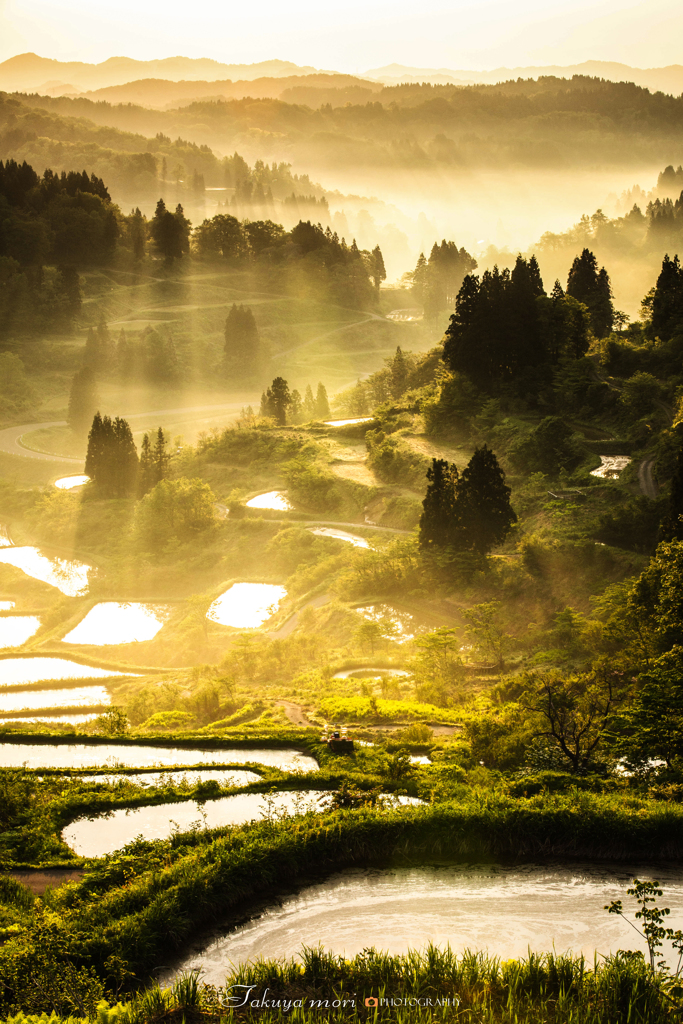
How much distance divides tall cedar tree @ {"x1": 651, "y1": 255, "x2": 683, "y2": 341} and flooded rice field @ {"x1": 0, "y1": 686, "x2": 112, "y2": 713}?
4402 centimetres

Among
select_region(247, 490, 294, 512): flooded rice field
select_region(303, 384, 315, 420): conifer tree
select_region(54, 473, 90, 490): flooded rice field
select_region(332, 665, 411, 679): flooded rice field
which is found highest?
select_region(303, 384, 315, 420): conifer tree

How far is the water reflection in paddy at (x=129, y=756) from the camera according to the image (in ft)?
70.2

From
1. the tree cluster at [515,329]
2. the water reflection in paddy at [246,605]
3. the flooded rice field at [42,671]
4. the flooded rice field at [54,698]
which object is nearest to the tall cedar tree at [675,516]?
the water reflection in paddy at [246,605]

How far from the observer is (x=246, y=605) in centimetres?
4294

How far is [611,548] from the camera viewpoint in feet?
111

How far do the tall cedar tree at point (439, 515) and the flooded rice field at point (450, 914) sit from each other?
24.8 metres

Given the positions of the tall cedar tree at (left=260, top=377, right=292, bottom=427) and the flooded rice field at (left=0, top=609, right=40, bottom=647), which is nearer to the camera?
the flooded rice field at (left=0, top=609, right=40, bottom=647)

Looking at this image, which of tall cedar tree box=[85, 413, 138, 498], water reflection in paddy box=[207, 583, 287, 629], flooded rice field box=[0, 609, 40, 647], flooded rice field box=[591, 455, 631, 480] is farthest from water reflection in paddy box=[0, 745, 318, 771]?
tall cedar tree box=[85, 413, 138, 498]

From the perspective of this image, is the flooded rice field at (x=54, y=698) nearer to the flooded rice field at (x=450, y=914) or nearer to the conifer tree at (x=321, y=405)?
the flooded rice field at (x=450, y=914)

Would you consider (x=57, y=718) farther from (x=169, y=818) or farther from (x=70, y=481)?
(x=70, y=481)

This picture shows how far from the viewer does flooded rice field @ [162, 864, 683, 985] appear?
1255 centimetres

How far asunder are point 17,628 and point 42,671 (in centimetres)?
934

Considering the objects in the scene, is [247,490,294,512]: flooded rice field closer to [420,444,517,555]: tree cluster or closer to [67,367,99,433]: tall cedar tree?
[420,444,517,555]: tree cluster

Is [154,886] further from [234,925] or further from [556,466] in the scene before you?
[556,466]
